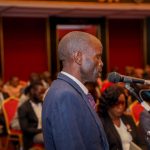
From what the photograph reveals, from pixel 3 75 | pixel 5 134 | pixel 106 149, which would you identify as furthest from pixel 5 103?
pixel 3 75

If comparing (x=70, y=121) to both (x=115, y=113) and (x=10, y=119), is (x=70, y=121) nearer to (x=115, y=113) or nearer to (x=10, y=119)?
(x=115, y=113)

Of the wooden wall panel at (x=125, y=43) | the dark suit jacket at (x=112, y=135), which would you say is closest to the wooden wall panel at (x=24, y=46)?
the wooden wall panel at (x=125, y=43)

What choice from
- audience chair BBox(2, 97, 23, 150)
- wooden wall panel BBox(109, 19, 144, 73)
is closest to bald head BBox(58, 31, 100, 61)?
audience chair BBox(2, 97, 23, 150)

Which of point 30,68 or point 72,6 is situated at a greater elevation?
point 72,6

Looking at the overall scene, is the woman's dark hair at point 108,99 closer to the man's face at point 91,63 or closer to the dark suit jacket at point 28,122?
the man's face at point 91,63

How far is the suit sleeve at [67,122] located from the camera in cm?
173

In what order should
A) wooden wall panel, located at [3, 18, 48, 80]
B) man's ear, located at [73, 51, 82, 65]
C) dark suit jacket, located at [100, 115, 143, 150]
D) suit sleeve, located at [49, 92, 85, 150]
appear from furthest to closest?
wooden wall panel, located at [3, 18, 48, 80], dark suit jacket, located at [100, 115, 143, 150], man's ear, located at [73, 51, 82, 65], suit sleeve, located at [49, 92, 85, 150]

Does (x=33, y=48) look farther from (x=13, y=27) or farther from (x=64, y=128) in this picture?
(x=64, y=128)

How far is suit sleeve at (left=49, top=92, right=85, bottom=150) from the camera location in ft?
5.66

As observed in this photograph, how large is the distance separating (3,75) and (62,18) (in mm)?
2289

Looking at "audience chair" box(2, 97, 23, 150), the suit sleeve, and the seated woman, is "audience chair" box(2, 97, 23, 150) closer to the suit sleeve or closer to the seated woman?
the seated woman

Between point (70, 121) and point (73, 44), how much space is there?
1.14ft

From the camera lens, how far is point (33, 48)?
1203 centimetres

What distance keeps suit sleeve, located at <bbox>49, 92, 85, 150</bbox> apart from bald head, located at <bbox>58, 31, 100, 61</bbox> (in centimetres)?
20
